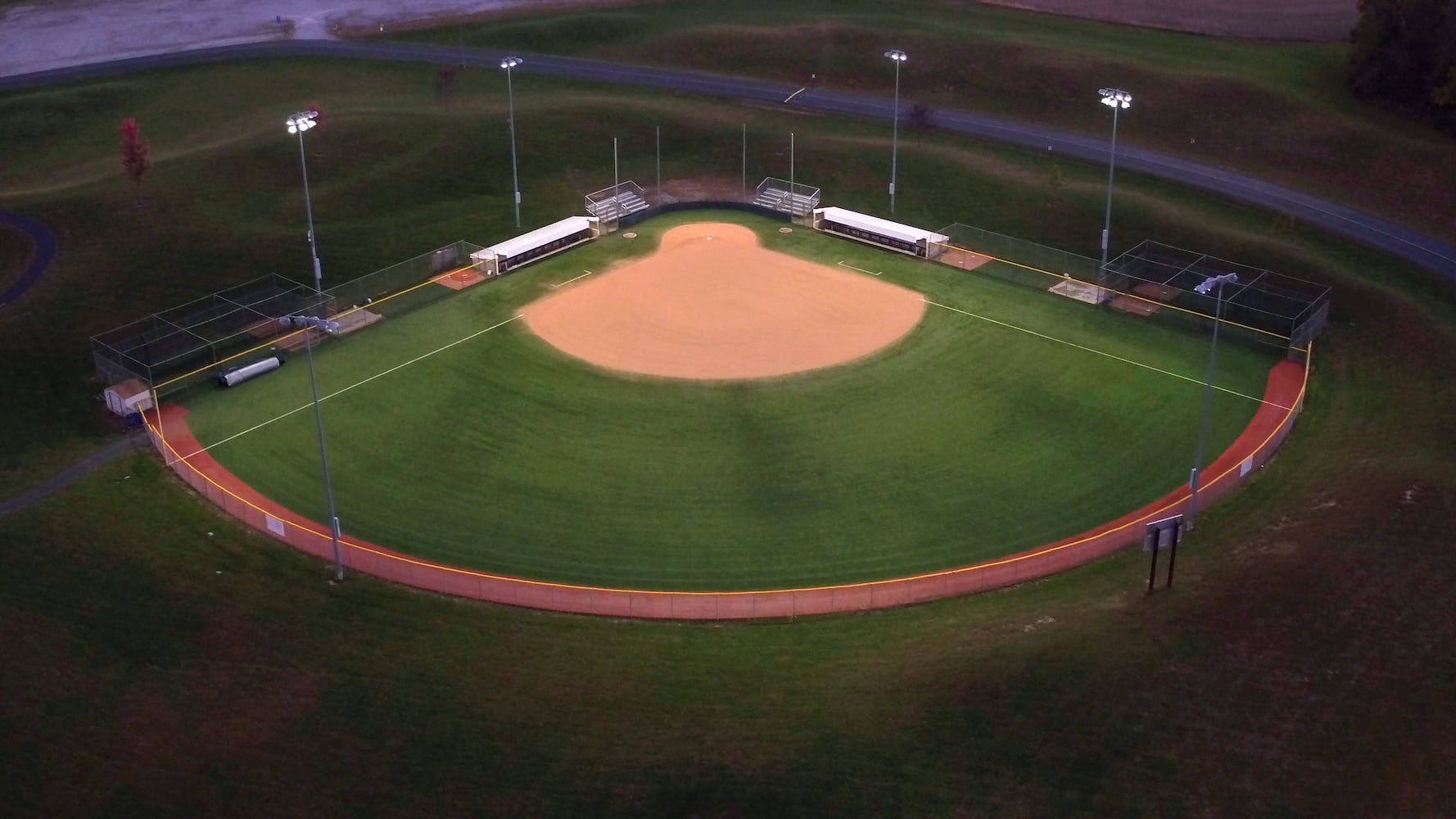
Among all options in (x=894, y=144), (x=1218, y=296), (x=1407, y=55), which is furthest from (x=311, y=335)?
(x=1407, y=55)

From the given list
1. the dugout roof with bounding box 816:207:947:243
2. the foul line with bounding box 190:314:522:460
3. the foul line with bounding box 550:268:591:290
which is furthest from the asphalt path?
the foul line with bounding box 190:314:522:460

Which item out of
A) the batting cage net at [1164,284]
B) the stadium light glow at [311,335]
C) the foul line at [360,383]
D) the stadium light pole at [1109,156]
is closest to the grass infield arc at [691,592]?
the stadium light glow at [311,335]

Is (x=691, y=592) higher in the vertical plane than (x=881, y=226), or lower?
lower

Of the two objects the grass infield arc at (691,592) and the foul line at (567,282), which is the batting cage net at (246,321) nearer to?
the foul line at (567,282)

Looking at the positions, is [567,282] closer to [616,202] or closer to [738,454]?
[616,202]

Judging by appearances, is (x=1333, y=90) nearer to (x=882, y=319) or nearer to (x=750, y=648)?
(x=882, y=319)

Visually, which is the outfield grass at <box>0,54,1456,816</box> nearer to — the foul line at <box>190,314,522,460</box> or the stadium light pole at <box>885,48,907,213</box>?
the foul line at <box>190,314,522,460</box>

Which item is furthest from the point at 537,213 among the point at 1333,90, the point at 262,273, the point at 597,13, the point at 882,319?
the point at 1333,90
